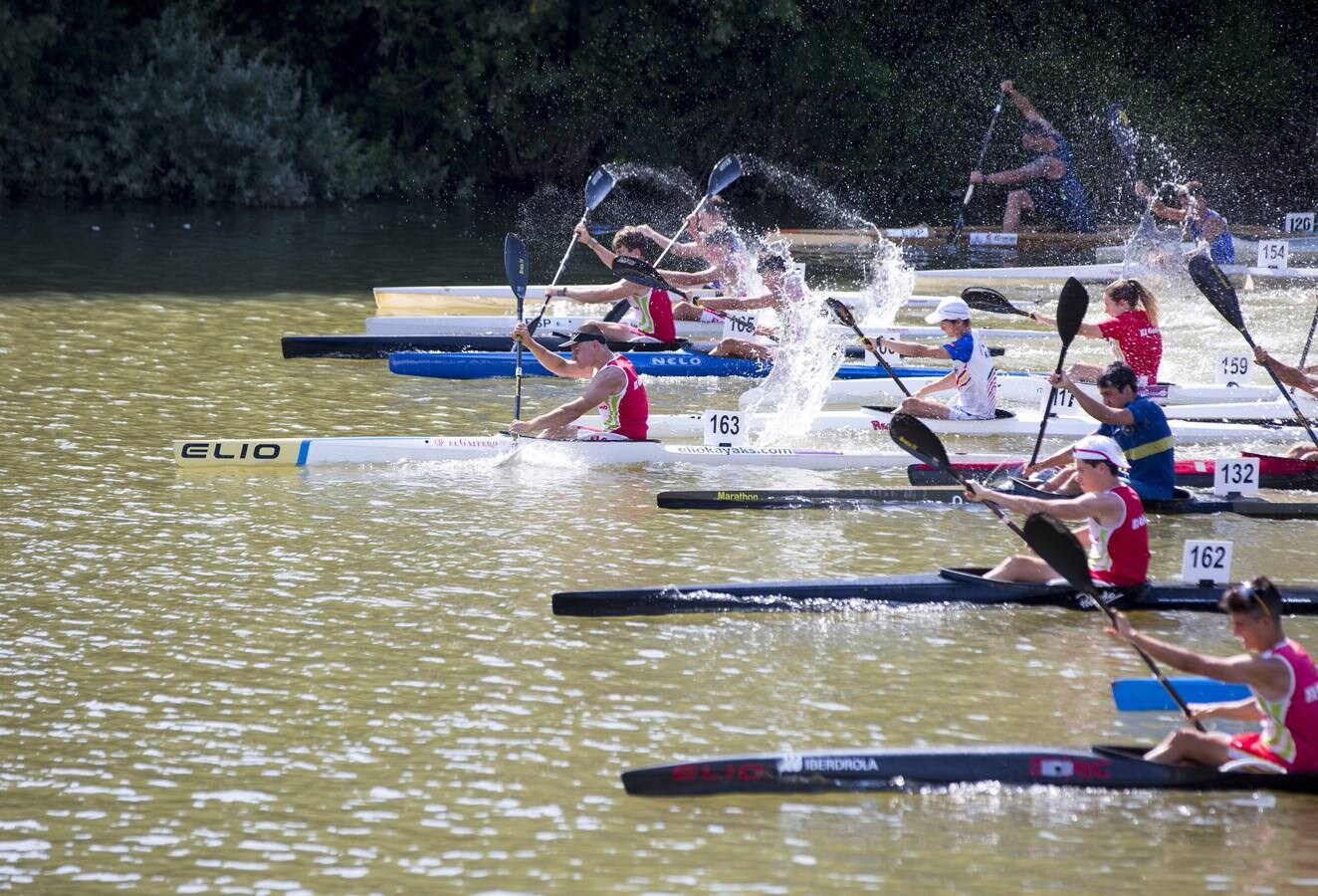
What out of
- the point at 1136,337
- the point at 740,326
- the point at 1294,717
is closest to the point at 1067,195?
the point at 740,326

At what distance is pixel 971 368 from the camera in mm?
11430

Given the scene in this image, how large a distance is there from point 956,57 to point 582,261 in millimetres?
10756

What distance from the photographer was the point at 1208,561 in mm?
7578

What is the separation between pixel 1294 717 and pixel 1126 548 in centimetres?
194

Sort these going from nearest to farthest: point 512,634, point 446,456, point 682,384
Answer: point 512,634 → point 446,456 → point 682,384

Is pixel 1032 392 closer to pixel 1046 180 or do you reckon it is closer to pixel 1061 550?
pixel 1061 550

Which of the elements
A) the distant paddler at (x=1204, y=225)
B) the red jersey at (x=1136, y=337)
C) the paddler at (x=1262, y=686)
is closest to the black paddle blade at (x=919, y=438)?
the paddler at (x=1262, y=686)

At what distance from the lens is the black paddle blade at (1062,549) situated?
6.43 meters

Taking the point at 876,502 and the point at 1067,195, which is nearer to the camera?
the point at 876,502

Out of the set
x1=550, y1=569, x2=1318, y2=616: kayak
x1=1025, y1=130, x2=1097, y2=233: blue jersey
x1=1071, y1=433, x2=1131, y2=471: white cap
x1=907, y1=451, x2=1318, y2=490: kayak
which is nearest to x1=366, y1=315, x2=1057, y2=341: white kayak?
x1=907, y1=451, x2=1318, y2=490: kayak

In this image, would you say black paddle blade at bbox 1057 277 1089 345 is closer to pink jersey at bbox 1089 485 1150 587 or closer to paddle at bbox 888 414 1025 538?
paddle at bbox 888 414 1025 538

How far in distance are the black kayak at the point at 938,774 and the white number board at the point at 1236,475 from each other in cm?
407

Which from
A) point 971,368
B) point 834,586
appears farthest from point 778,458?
point 834,586

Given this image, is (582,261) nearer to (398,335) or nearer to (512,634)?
(398,335)
